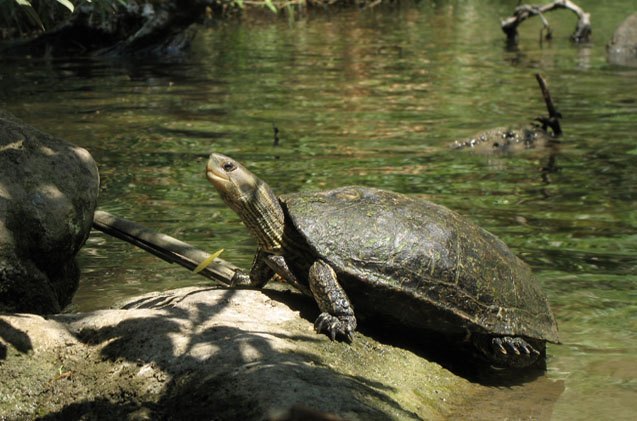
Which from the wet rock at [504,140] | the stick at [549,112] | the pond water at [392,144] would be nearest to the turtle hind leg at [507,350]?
the pond water at [392,144]

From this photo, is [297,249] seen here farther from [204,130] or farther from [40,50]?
[40,50]

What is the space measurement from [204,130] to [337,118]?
2208 mm

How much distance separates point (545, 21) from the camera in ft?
79.9

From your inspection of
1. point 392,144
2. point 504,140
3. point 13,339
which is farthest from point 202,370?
point 504,140

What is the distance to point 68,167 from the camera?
5996 mm

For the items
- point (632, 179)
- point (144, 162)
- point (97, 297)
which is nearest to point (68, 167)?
point (97, 297)

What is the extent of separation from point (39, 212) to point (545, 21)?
20671 millimetres

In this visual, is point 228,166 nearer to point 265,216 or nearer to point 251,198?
point 251,198

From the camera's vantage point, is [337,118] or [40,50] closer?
[337,118]

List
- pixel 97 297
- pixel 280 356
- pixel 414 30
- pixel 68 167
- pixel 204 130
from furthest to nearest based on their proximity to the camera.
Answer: pixel 414 30
pixel 204 130
pixel 97 297
pixel 68 167
pixel 280 356

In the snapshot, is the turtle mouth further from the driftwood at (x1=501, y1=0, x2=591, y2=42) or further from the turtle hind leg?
the driftwood at (x1=501, y1=0, x2=591, y2=42)

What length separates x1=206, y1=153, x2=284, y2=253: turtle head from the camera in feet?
18.4

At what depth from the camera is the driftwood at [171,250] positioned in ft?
22.5

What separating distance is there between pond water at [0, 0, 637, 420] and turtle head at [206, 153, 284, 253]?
5.16 feet
